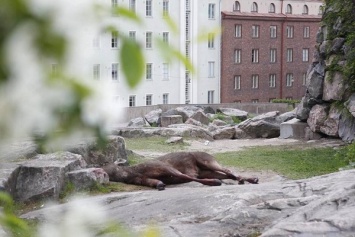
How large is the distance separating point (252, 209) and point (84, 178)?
214 inches

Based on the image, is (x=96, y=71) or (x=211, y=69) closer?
(x=96, y=71)

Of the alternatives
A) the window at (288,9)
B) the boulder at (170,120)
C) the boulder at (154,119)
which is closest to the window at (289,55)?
the window at (288,9)

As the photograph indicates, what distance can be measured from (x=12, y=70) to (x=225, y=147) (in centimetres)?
2315

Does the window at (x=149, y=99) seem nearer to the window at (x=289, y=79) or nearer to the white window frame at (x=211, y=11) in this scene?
the white window frame at (x=211, y=11)

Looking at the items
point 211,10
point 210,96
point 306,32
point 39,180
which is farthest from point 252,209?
point 306,32

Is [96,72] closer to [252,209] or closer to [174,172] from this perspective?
[252,209]

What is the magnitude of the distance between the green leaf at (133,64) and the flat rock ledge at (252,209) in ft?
16.3

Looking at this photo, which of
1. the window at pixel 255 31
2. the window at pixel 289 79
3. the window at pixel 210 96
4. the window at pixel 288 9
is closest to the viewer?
the window at pixel 210 96

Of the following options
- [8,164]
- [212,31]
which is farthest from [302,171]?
[212,31]

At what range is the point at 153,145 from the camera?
23.2 m

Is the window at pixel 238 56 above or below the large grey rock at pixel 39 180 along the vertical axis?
above

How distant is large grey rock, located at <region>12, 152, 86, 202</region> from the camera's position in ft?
41.4

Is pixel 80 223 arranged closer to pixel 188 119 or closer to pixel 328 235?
pixel 328 235

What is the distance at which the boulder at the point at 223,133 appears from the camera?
90.9 ft
